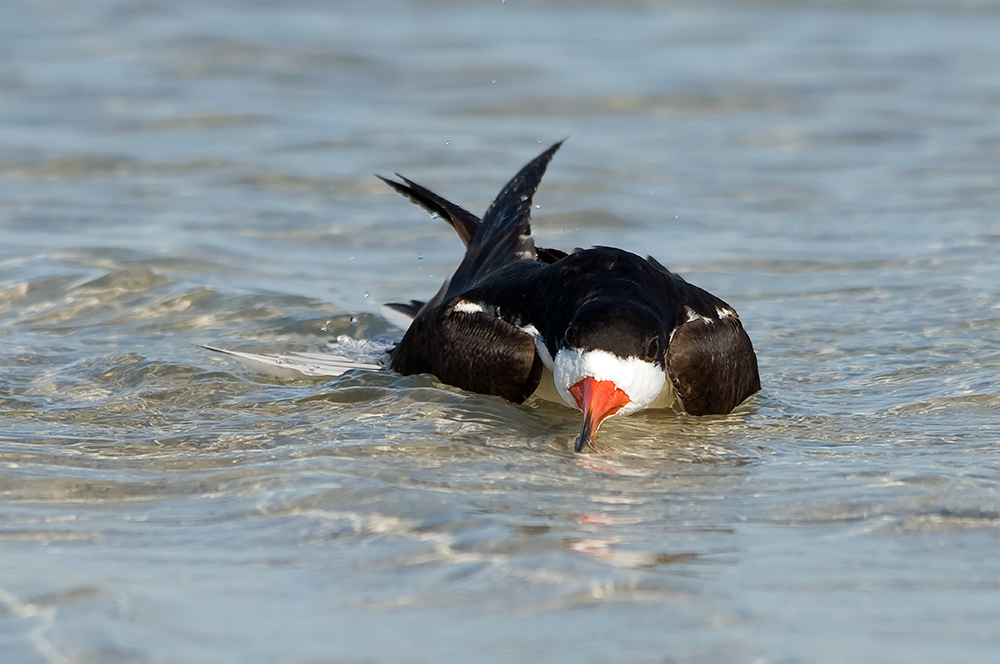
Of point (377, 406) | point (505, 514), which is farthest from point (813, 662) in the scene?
point (377, 406)

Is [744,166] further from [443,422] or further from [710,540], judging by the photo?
[710,540]

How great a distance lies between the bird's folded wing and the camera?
5.79 m

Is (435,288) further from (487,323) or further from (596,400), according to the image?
(596,400)

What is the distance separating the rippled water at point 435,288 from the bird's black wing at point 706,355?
13 cm

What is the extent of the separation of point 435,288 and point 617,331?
3.22 metres

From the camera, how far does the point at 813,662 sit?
Result: 9.14ft

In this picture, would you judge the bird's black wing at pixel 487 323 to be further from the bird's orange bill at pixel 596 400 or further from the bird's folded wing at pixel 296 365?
the bird's orange bill at pixel 596 400

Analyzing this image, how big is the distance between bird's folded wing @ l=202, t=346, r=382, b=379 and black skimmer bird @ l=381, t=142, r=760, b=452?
0.36 metres

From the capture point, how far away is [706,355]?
4938mm

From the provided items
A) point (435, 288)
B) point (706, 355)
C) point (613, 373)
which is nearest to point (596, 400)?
point (613, 373)

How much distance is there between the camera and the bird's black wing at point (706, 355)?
193 inches

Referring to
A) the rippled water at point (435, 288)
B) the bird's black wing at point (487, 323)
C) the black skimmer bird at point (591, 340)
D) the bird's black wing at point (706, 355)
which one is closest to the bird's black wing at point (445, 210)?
the bird's black wing at point (487, 323)

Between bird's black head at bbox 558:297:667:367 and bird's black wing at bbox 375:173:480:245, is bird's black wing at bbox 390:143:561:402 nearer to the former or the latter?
bird's black wing at bbox 375:173:480:245

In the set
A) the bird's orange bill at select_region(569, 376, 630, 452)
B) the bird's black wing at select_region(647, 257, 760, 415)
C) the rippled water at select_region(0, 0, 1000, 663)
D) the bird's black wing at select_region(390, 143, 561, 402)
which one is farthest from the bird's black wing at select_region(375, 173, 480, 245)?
the bird's orange bill at select_region(569, 376, 630, 452)
